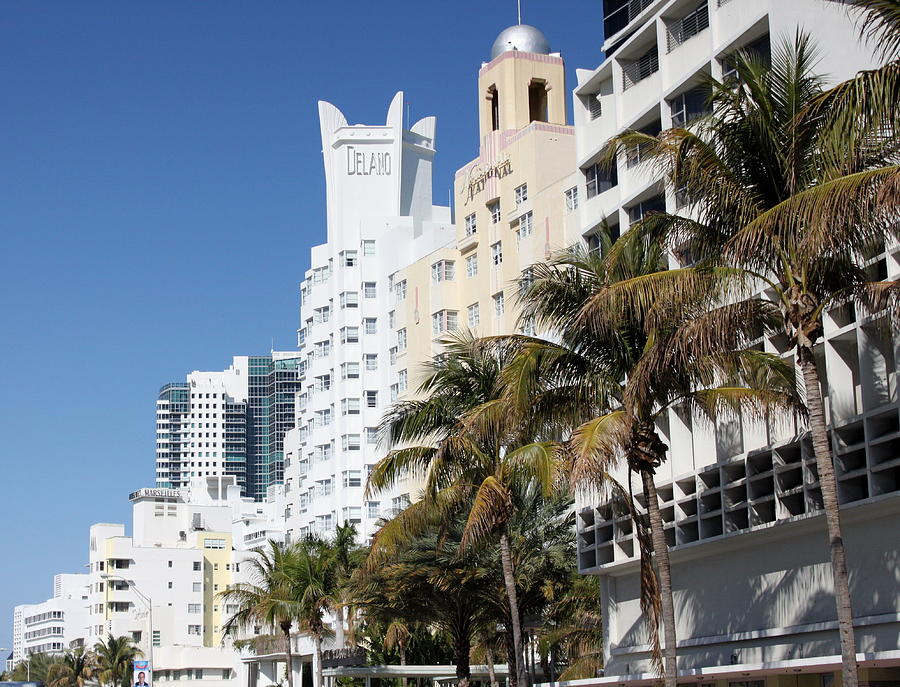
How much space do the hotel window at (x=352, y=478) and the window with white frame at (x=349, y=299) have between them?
464 inches

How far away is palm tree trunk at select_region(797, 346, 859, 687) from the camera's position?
65.6 ft

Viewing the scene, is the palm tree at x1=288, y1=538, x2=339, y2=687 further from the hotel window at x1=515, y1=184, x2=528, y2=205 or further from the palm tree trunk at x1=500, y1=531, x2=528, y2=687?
the palm tree trunk at x1=500, y1=531, x2=528, y2=687

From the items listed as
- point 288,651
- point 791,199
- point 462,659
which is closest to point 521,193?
point 288,651

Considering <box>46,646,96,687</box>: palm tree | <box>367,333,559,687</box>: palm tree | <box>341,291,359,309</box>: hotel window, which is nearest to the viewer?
<box>367,333,559,687</box>: palm tree

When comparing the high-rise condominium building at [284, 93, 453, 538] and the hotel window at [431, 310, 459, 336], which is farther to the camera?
the high-rise condominium building at [284, 93, 453, 538]

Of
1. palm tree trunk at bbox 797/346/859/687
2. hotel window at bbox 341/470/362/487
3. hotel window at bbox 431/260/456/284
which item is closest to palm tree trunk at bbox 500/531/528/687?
palm tree trunk at bbox 797/346/859/687

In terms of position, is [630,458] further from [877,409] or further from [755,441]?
[755,441]

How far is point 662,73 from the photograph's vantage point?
39.6 meters

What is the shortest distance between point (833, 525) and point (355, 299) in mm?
74924

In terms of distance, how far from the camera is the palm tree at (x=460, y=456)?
3133cm

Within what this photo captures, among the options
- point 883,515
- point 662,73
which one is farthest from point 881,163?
point 662,73

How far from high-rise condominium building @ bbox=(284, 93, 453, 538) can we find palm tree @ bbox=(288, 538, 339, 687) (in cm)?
2683

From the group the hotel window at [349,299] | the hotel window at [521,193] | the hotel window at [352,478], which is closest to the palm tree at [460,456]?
the hotel window at [521,193]

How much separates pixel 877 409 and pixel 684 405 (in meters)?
4.12
